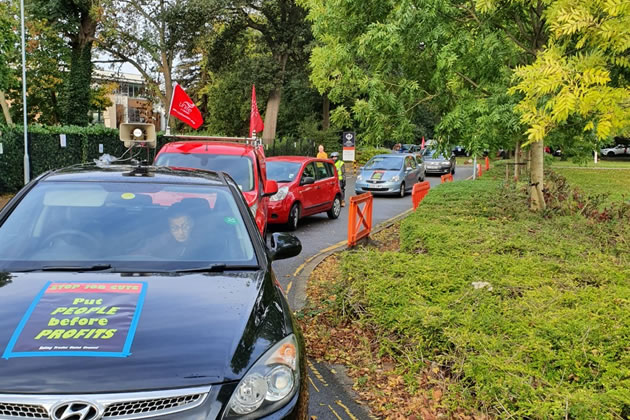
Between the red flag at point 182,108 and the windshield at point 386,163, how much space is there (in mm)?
9439

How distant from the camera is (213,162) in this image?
31.2 feet

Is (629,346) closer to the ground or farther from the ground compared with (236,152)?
closer to the ground

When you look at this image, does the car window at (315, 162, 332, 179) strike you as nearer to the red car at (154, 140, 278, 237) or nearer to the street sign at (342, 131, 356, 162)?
the red car at (154, 140, 278, 237)

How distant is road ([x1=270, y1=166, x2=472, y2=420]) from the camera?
409 cm

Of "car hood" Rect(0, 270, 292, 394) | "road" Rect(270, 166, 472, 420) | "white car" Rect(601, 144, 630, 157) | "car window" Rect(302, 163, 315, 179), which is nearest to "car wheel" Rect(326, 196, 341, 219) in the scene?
"road" Rect(270, 166, 472, 420)

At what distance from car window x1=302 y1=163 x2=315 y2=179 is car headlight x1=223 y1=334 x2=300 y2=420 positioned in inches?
428

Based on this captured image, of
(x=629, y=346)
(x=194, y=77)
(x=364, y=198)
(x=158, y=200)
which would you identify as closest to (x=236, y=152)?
(x=364, y=198)

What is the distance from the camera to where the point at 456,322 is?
452 centimetres

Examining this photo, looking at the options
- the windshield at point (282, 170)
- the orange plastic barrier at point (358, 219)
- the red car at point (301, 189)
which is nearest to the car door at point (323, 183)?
the red car at point (301, 189)

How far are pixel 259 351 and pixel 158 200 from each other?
178 centimetres

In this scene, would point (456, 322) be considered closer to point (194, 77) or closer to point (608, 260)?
point (608, 260)

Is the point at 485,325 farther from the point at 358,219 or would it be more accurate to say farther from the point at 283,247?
the point at 358,219

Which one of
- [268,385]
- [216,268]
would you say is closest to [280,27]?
[216,268]

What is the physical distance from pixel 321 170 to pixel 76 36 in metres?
22.1
